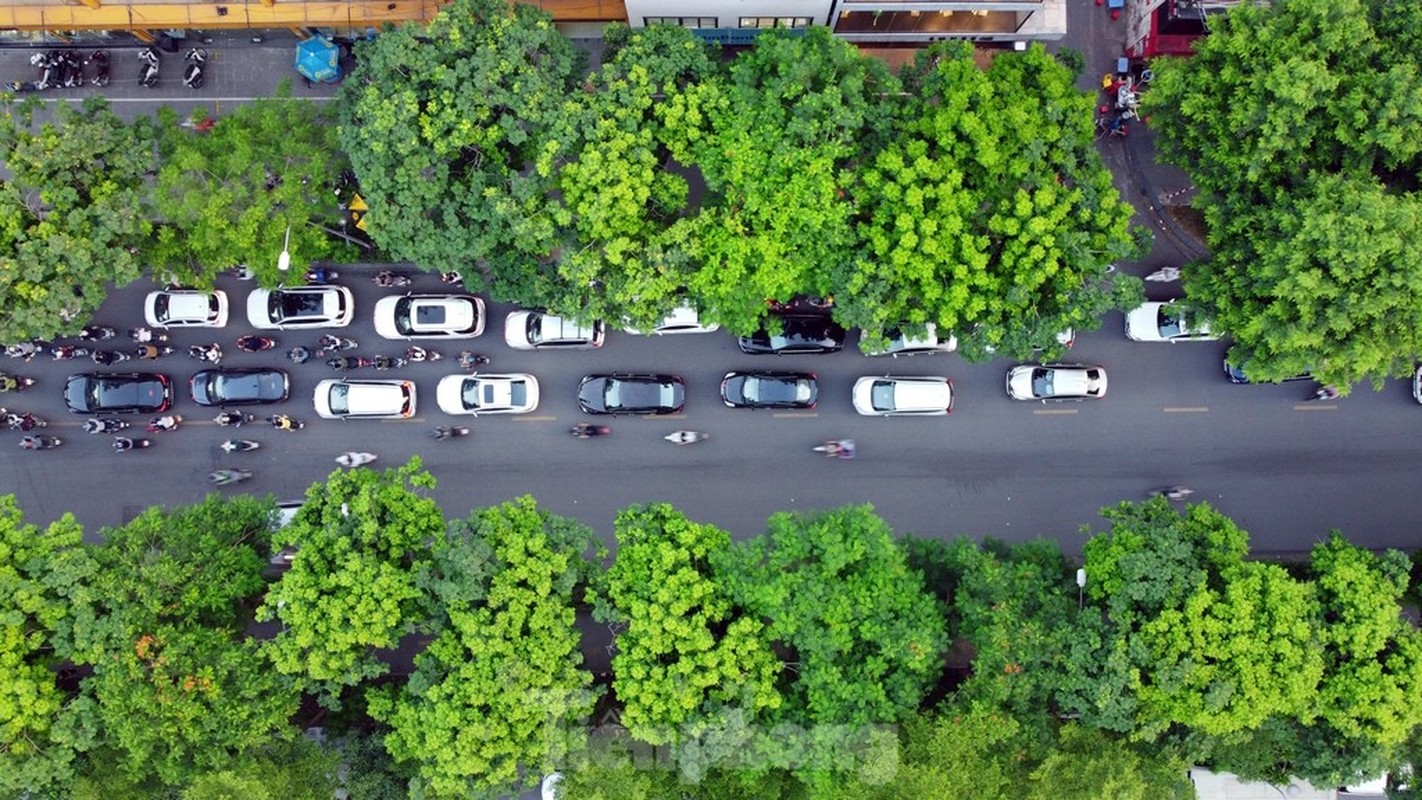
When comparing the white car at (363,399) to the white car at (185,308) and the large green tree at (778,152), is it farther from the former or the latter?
the large green tree at (778,152)

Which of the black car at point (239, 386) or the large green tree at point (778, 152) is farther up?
the large green tree at point (778, 152)

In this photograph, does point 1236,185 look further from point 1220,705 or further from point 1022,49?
point 1220,705

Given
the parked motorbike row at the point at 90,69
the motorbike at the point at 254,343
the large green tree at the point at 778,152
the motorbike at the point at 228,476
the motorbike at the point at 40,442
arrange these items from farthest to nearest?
the parked motorbike row at the point at 90,69 → the motorbike at the point at 254,343 → the motorbike at the point at 228,476 → the motorbike at the point at 40,442 → the large green tree at the point at 778,152

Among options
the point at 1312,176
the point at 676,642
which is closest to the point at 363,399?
the point at 676,642

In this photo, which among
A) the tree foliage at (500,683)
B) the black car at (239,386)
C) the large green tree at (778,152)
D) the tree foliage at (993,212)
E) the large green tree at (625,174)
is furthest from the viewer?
the black car at (239,386)

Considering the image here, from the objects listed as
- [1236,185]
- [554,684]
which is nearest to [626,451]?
[554,684]

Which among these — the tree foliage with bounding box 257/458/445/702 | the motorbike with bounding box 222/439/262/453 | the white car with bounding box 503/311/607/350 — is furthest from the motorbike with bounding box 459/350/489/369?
the motorbike with bounding box 222/439/262/453

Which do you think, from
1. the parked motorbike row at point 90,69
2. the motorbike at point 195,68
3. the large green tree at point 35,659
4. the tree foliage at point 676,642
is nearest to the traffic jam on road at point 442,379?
the motorbike at point 195,68
